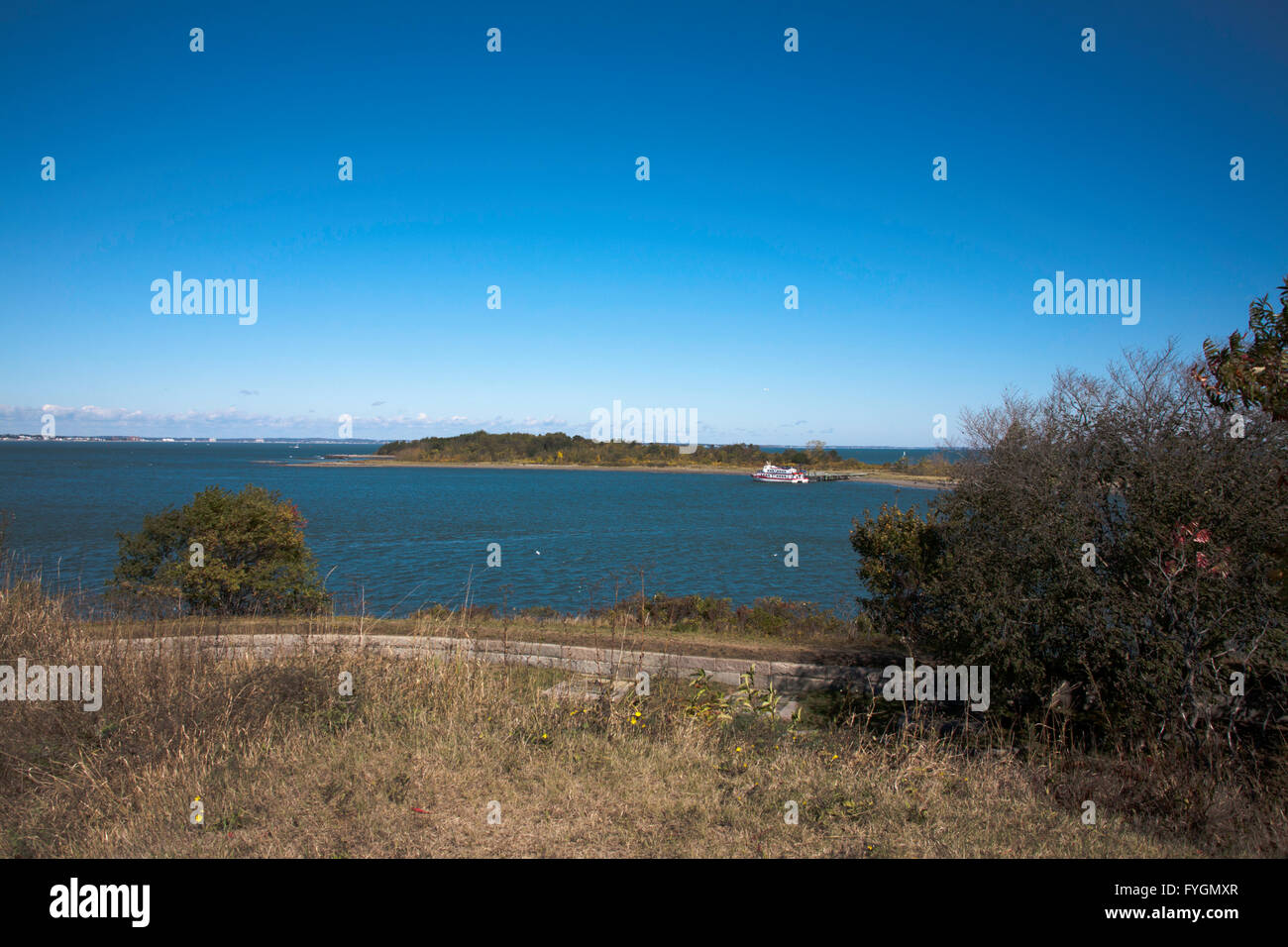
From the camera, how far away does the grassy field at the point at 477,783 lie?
4289 mm

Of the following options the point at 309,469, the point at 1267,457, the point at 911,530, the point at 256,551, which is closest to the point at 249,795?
the point at 1267,457

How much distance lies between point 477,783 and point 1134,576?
6451 mm

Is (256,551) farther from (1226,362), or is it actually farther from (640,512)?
(640,512)

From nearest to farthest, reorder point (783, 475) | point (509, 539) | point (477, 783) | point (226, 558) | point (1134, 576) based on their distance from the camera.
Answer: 1. point (477, 783)
2. point (1134, 576)
3. point (226, 558)
4. point (509, 539)
5. point (783, 475)

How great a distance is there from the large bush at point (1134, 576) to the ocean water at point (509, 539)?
5515mm

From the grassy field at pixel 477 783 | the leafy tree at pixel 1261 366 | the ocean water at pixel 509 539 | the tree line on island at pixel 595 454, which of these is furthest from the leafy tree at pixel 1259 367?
the tree line on island at pixel 595 454

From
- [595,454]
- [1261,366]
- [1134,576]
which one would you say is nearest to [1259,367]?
[1261,366]

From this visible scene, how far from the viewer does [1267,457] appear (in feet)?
23.1

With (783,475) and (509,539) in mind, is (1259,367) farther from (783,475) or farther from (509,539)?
(783,475)

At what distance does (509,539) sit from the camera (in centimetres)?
4409

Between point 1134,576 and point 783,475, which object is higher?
point 1134,576

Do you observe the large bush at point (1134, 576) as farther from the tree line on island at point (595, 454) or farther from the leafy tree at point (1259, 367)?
the tree line on island at point (595, 454)

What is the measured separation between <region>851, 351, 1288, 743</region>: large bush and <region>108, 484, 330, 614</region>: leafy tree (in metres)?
13.1

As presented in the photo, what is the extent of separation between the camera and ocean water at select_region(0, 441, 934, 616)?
2611cm
